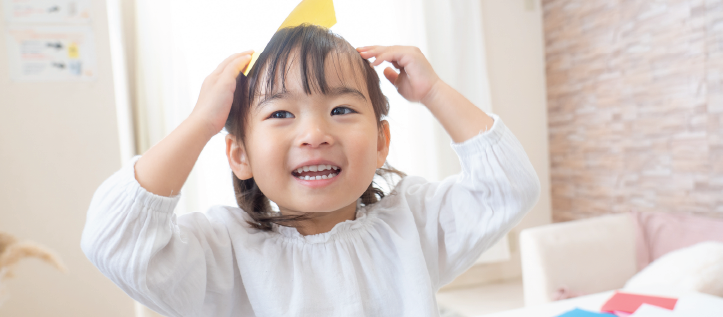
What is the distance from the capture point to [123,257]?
0.60 meters

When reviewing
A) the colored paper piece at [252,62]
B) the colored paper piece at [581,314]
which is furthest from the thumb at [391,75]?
the colored paper piece at [581,314]

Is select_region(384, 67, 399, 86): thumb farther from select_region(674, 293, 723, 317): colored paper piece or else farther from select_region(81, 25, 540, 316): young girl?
select_region(674, 293, 723, 317): colored paper piece

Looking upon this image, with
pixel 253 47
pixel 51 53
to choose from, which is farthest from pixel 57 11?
pixel 253 47

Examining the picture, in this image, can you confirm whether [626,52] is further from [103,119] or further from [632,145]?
[103,119]

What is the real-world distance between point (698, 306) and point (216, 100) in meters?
1.33

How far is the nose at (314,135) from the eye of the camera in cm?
65

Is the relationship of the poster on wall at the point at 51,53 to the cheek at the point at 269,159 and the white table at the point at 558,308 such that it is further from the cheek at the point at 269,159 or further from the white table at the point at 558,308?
the white table at the point at 558,308

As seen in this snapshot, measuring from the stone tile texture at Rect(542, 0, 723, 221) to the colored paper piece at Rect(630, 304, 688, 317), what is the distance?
1314mm

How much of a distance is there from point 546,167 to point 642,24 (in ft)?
3.77

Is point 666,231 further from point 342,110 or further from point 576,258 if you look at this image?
point 342,110

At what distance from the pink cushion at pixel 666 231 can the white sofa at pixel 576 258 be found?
5cm

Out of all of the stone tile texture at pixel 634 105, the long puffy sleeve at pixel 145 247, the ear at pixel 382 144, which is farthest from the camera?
the stone tile texture at pixel 634 105

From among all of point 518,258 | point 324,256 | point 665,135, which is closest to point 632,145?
point 665,135

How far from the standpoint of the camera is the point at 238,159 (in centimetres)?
76
